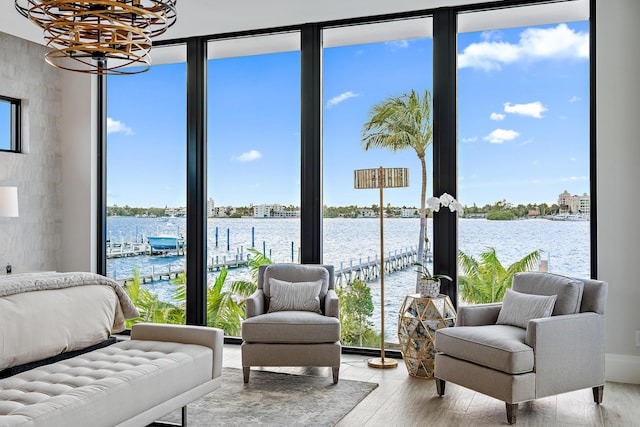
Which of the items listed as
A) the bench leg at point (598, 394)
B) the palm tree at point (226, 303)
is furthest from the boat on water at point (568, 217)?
the palm tree at point (226, 303)

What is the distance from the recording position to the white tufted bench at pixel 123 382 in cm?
239

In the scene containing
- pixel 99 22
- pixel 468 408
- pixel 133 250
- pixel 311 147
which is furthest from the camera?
pixel 133 250

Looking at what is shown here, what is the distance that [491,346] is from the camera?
3.47 metres

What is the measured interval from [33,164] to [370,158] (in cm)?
327

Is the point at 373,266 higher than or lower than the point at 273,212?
lower

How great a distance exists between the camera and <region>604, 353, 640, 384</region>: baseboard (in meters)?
4.24

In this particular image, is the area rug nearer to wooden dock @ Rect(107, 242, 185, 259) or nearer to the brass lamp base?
the brass lamp base

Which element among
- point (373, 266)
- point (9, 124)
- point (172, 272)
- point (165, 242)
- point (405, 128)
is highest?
point (9, 124)

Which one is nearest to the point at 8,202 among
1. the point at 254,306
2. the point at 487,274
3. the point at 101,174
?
the point at 101,174

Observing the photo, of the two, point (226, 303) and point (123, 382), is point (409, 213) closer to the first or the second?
point (226, 303)

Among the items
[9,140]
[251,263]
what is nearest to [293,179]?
[251,263]

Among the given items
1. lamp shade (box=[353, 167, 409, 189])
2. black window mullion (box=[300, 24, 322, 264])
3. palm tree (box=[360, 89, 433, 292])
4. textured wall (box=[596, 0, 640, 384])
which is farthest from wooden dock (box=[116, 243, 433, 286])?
textured wall (box=[596, 0, 640, 384])

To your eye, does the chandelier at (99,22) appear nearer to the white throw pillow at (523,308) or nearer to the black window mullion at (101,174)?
the white throw pillow at (523,308)

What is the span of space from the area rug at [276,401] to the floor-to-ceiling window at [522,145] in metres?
1.45
